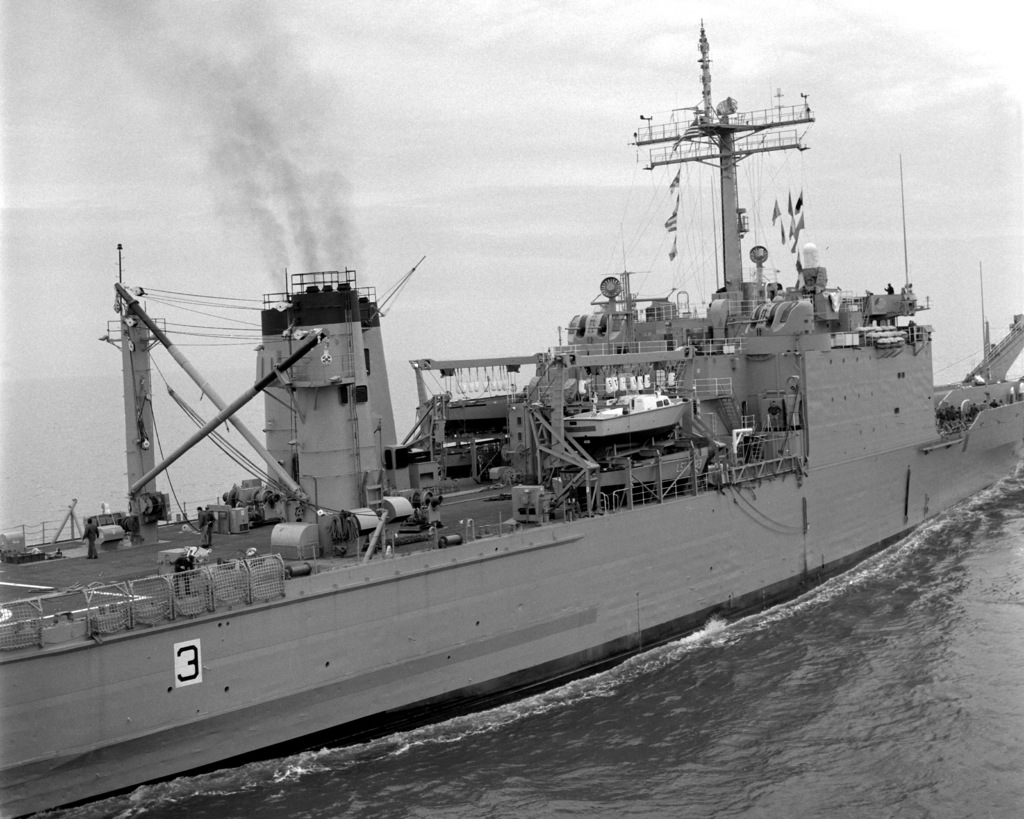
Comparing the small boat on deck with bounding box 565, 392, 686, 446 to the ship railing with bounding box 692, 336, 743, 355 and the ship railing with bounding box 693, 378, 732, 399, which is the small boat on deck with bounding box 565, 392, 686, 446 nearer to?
the ship railing with bounding box 693, 378, 732, 399

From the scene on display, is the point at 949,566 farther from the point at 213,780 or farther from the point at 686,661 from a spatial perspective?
the point at 213,780

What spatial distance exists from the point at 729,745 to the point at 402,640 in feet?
18.3

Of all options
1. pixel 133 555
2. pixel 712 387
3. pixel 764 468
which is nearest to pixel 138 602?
pixel 133 555

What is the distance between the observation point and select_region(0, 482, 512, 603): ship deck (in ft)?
55.7

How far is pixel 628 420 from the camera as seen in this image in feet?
71.2

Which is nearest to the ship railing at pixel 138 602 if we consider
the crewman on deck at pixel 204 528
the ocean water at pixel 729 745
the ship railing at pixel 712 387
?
the ocean water at pixel 729 745

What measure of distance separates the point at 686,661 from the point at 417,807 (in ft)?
25.6

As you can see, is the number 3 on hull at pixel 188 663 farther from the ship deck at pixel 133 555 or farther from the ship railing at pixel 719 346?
the ship railing at pixel 719 346

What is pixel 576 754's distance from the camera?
16.7 metres

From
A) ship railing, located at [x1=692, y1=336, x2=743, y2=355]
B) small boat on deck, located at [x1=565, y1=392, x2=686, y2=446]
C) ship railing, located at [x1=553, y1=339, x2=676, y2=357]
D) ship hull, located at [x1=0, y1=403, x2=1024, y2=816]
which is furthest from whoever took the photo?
ship railing, located at [x1=692, y1=336, x2=743, y2=355]

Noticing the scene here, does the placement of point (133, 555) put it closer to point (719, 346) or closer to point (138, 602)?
point (138, 602)

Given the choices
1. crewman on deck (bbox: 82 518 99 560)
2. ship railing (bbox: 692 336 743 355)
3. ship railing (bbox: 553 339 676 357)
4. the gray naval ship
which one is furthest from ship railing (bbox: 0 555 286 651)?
ship railing (bbox: 692 336 743 355)

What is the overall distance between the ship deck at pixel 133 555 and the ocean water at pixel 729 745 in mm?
3423

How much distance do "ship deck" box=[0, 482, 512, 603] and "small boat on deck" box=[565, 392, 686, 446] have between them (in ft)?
7.90
